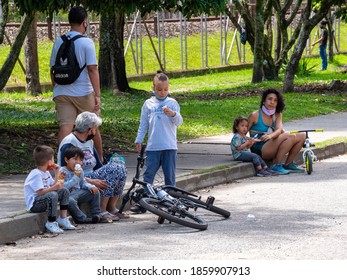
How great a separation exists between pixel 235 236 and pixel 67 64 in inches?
142

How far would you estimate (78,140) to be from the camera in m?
10.3

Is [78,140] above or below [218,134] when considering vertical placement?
A: above

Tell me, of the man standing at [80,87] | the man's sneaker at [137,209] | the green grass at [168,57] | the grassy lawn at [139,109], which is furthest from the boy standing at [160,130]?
the green grass at [168,57]

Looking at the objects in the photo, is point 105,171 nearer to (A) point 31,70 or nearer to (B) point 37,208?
(B) point 37,208

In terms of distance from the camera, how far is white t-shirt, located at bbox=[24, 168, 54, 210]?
9.49m

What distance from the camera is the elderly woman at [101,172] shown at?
10.2 m

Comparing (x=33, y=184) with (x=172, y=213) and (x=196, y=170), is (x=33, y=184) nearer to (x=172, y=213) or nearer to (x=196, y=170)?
(x=172, y=213)

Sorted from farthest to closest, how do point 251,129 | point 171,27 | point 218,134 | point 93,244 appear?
point 171,27 → point 218,134 → point 251,129 → point 93,244

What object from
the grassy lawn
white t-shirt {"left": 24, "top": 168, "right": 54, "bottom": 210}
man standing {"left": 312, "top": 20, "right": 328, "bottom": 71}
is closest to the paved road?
white t-shirt {"left": 24, "top": 168, "right": 54, "bottom": 210}

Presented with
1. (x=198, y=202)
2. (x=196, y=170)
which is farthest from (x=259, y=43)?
(x=198, y=202)

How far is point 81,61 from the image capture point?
11.6 metres

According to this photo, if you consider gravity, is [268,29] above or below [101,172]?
below

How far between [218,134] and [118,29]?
8.66m

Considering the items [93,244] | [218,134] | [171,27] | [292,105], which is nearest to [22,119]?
[218,134]
